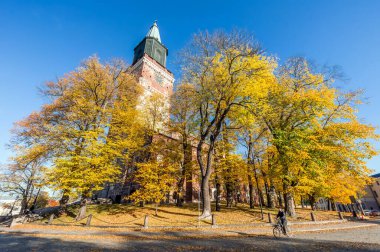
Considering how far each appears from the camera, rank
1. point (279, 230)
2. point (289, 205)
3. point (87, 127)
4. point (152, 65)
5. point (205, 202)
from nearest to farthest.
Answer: point (279, 230)
point (205, 202)
point (289, 205)
point (87, 127)
point (152, 65)

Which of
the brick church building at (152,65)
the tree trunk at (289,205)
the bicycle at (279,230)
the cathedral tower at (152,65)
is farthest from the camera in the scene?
the cathedral tower at (152,65)

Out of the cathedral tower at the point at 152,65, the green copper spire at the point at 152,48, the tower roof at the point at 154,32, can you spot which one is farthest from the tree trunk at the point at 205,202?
the tower roof at the point at 154,32

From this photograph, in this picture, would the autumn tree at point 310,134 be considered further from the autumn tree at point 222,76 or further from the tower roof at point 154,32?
the tower roof at point 154,32

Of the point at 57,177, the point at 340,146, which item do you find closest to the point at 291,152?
the point at 340,146

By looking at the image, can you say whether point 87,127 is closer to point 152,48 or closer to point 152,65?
point 152,65

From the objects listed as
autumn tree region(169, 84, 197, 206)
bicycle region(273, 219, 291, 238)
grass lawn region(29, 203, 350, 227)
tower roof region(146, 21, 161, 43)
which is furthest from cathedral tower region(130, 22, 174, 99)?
bicycle region(273, 219, 291, 238)

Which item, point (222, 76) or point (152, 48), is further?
point (152, 48)

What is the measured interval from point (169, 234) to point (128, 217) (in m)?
7.03

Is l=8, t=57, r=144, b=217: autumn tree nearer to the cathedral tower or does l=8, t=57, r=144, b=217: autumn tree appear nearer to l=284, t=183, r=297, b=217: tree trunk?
l=284, t=183, r=297, b=217: tree trunk

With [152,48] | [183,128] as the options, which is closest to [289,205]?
[183,128]

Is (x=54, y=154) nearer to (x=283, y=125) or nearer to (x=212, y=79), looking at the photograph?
(x=212, y=79)

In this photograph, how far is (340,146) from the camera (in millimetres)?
17000

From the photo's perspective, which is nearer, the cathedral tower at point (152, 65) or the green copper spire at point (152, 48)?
the cathedral tower at point (152, 65)

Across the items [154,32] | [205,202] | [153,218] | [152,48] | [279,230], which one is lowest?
[153,218]
